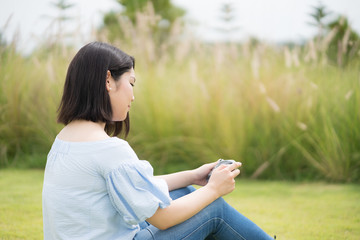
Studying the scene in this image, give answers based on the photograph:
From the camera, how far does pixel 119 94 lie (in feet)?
4.86

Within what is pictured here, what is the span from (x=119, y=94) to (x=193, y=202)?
1.51 ft

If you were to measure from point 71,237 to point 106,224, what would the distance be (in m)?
0.13

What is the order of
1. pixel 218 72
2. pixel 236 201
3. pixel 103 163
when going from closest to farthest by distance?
pixel 103 163 → pixel 236 201 → pixel 218 72

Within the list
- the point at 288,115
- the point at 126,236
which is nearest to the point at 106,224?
the point at 126,236

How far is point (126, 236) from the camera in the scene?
1.42m

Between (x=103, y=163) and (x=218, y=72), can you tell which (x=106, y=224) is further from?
(x=218, y=72)

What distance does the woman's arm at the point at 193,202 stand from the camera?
4.56ft

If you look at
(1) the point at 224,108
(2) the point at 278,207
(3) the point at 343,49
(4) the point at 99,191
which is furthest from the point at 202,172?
(3) the point at 343,49

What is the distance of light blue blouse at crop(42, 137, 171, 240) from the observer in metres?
1.30

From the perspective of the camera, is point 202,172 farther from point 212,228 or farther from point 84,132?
point 84,132

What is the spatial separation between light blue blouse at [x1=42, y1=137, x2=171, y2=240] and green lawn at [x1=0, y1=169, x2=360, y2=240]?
3.58 ft

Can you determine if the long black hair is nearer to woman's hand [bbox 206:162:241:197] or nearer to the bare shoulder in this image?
the bare shoulder

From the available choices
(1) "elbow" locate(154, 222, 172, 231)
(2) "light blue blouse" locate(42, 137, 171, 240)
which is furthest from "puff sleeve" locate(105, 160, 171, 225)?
(1) "elbow" locate(154, 222, 172, 231)

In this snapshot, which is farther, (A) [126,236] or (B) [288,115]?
(B) [288,115]
